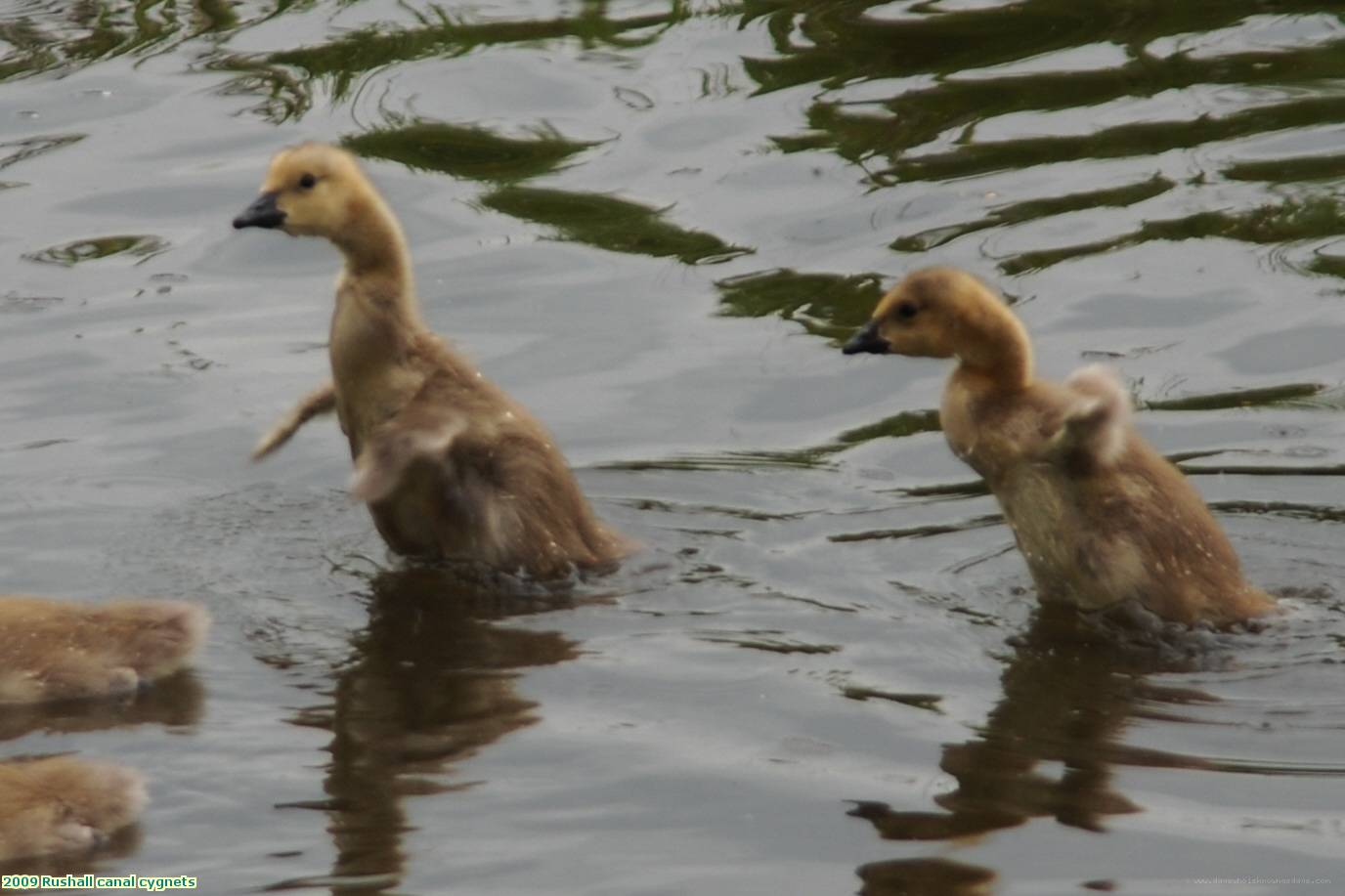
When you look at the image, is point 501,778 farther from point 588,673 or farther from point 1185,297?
point 1185,297

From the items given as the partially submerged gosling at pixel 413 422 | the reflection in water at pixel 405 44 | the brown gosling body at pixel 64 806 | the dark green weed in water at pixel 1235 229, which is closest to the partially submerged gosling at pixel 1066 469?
the partially submerged gosling at pixel 413 422

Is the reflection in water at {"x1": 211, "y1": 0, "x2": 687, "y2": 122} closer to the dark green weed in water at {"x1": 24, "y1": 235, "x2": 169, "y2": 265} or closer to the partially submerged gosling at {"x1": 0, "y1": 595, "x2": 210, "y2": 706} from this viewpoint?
the dark green weed in water at {"x1": 24, "y1": 235, "x2": 169, "y2": 265}

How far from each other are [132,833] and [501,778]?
864mm

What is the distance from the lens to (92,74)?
12.1m

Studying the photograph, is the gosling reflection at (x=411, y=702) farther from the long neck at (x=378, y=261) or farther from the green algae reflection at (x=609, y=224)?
the green algae reflection at (x=609, y=224)

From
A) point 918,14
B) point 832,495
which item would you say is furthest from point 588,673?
point 918,14

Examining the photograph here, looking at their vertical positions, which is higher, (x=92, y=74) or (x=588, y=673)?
(x=92, y=74)

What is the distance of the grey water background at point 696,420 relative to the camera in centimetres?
562

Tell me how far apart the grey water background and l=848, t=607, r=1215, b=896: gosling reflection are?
0.06 ft

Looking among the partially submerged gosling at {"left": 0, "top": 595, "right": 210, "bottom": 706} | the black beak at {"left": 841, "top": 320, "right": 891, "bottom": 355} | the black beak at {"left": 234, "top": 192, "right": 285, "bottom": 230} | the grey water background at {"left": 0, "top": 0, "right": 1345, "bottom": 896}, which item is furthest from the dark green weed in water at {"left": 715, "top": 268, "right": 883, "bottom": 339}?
the partially submerged gosling at {"left": 0, "top": 595, "right": 210, "bottom": 706}

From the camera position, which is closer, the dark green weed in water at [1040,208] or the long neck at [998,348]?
the long neck at [998,348]

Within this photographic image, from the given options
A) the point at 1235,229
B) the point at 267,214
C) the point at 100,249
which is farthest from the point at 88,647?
the point at 1235,229

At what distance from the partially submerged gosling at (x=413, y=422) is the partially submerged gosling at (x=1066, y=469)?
1.04m

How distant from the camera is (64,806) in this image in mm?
5441
